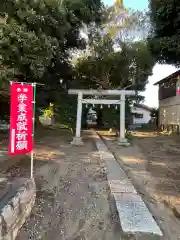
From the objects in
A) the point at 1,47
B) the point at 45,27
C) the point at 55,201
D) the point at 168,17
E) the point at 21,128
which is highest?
the point at 168,17

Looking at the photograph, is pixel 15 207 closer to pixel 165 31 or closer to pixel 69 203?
pixel 69 203

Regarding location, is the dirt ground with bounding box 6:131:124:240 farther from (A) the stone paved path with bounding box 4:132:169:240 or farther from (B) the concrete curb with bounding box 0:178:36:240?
(B) the concrete curb with bounding box 0:178:36:240

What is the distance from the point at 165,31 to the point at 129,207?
9.68m

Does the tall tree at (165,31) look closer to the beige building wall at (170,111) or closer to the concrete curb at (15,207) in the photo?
the beige building wall at (170,111)

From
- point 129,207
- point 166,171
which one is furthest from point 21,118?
point 166,171

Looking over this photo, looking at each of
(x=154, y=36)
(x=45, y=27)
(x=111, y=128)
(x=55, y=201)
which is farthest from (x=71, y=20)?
(x=111, y=128)

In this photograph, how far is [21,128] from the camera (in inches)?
252

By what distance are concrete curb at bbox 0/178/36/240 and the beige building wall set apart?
17.5m

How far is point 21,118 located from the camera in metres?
6.40

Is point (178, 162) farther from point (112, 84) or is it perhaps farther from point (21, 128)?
point (112, 84)

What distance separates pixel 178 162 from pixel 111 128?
43.3ft

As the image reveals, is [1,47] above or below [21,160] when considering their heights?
above

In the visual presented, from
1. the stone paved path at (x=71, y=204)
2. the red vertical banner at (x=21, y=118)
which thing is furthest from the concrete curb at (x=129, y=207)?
the red vertical banner at (x=21, y=118)

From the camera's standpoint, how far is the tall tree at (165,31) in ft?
39.5
